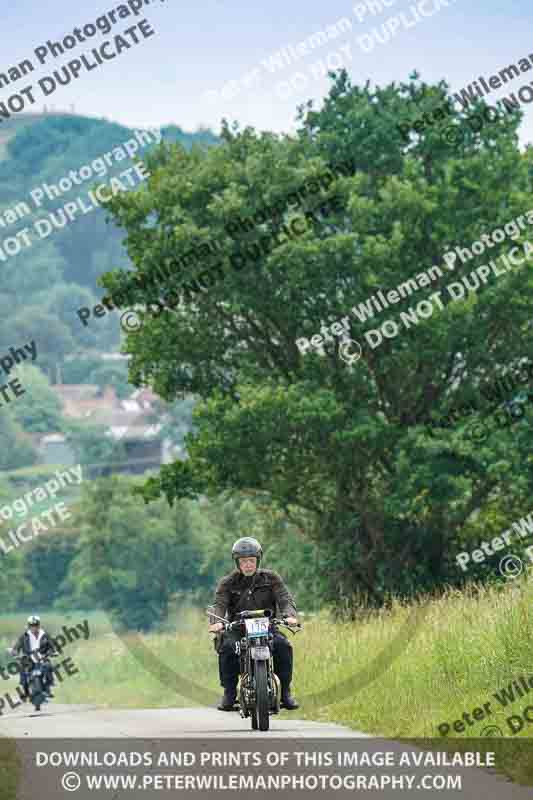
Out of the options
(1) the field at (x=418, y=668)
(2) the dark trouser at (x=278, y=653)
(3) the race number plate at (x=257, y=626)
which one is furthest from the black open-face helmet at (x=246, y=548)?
(1) the field at (x=418, y=668)

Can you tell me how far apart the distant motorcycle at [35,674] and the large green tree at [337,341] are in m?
8.07

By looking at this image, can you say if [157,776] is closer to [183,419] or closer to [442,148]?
[442,148]

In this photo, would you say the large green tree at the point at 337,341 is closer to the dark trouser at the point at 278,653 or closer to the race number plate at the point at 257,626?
the dark trouser at the point at 278,653

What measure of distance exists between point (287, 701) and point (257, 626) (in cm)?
72

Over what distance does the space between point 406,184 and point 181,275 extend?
5.01 metres

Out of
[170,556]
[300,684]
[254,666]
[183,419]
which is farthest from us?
[183,419]

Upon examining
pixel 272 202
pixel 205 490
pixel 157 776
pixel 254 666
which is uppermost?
pixel 272 202

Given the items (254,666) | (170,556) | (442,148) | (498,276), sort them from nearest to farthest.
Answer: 1. (254,666)
2. (498,276)
3. (442,148)
4. (170,556)

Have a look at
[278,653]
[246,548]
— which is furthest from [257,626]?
[246,548]

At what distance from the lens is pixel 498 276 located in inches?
1404

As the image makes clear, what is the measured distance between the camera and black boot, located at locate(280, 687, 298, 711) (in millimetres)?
13891

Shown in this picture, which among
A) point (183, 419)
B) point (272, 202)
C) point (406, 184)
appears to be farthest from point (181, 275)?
point (183, 419)

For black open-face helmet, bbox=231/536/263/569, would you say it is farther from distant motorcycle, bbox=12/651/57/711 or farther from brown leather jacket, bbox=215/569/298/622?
distant motorcycle, bbox=12/651/57/711

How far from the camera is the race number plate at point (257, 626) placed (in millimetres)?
13719
